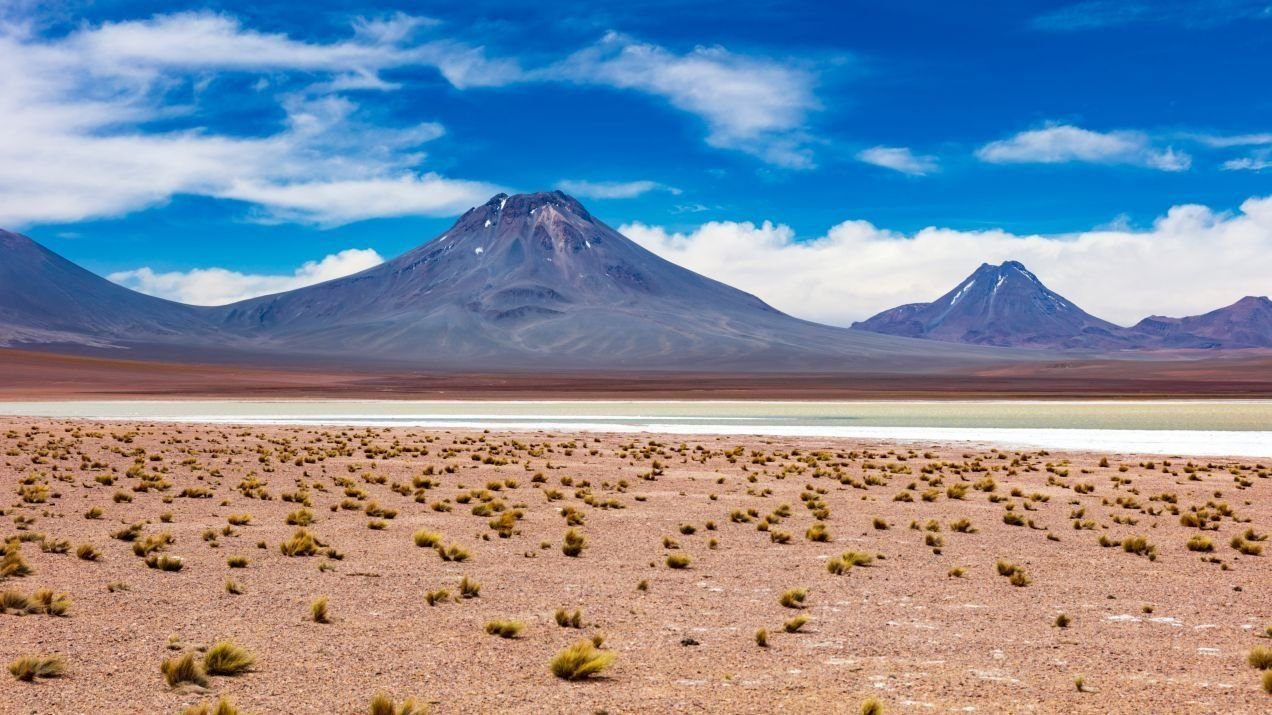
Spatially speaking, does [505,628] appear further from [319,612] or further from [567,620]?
[319,612]

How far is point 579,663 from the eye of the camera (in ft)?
29.2

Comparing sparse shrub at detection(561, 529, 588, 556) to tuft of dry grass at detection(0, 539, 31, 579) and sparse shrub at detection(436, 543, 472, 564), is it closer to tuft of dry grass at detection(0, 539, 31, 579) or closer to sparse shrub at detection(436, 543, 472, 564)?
sparse shrub at detection(436, 543, 472, 564)

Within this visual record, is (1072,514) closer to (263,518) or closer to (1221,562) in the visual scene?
(1221,562)

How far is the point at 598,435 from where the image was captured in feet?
150

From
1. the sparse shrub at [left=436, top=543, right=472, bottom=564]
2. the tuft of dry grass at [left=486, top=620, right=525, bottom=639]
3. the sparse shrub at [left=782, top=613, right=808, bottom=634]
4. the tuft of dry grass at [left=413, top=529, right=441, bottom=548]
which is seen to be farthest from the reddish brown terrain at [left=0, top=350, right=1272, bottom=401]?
the sparse shrub at [left=782, top=613, right=808, bottom=634]

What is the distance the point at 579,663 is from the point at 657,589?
159 inches

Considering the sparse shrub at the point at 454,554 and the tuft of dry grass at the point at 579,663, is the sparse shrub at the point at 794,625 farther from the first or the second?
the sparse shrub at the point at 454,554

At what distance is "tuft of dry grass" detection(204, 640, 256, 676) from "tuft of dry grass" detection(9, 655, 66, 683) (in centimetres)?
109

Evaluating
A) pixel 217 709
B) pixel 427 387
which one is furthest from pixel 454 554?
pixel 427 387

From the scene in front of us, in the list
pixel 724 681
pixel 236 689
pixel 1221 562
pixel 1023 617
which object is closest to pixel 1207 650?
pixel 1023 617

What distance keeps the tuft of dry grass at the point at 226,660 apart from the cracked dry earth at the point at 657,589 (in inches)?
5.7

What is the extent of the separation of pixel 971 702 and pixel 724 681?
75.5 inches

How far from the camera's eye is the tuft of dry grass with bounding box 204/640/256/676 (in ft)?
28.5

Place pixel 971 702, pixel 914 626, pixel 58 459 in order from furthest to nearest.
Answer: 1. pixel 58 459
2. pixel 914 626
3. pixel 971 702
